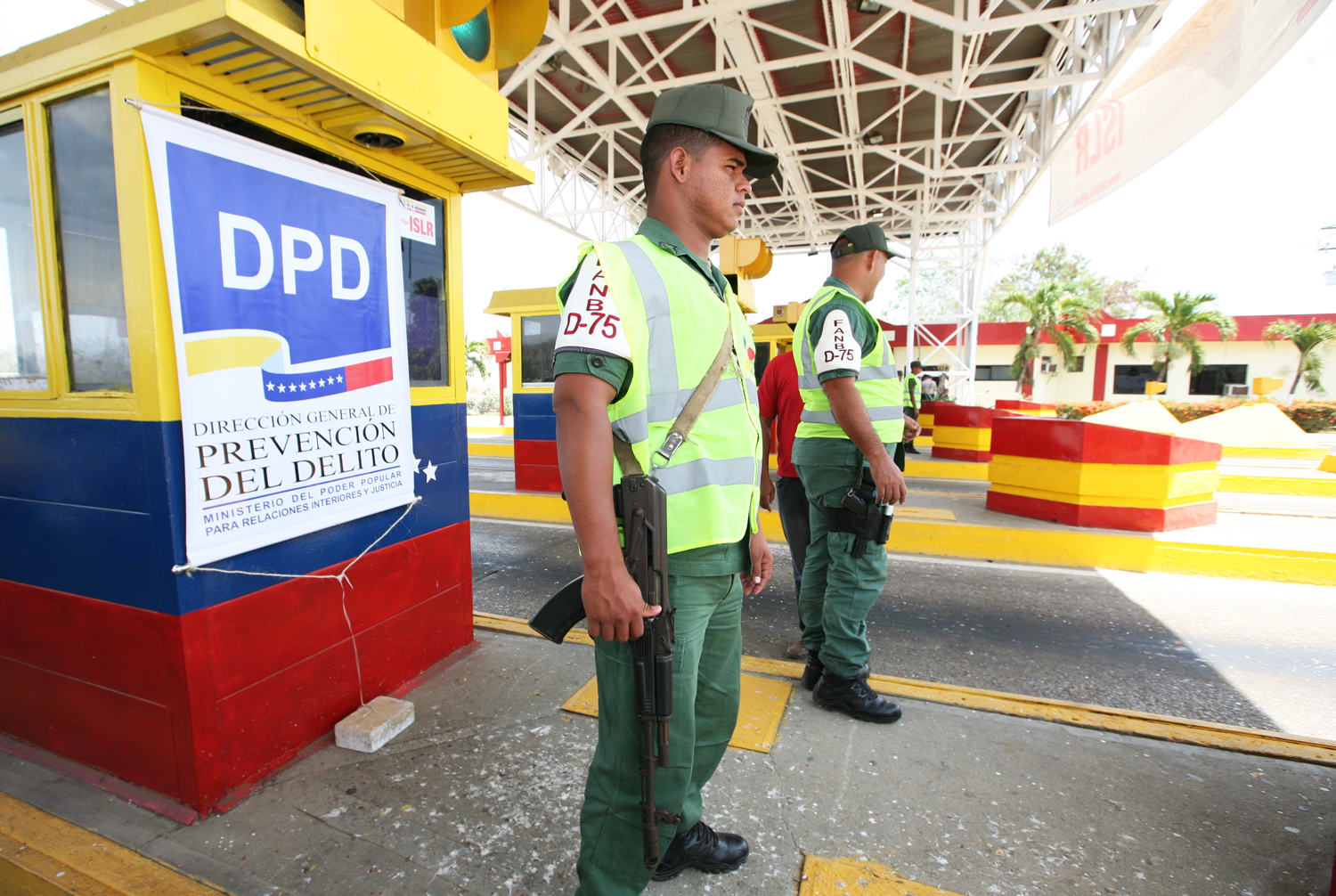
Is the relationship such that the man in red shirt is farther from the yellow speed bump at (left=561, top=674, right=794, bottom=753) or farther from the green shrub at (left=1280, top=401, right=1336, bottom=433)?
the green shrub at (left=1280, top=401, right=1336, bottom=433)

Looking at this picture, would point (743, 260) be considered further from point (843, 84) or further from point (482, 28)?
point (843, 84)

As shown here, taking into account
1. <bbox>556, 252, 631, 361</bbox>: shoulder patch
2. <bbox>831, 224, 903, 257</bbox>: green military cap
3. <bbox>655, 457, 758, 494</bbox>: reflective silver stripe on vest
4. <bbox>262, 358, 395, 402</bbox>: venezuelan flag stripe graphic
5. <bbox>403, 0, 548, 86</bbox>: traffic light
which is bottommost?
<bbox>655, 457, 758, 494</bbox>: reflective silver stripe on vest

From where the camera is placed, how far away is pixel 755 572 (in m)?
1.69

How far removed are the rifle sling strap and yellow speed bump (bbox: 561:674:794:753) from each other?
1336mm

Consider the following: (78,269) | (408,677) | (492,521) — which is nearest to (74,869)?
(408,677)

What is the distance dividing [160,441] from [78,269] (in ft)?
2.24

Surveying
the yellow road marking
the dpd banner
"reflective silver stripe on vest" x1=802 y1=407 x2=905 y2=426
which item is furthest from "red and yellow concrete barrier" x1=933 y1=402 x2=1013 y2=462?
the dpd banner

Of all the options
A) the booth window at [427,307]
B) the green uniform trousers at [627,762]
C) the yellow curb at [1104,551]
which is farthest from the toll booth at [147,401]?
the yellow curb at [1104,551]

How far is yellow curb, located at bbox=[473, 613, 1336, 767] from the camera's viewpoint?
2.39 metres

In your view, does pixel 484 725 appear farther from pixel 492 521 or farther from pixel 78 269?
pixel 492 521

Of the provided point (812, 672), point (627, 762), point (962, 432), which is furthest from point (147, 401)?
Result: point (962, 432)

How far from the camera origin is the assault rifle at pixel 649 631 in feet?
4.33

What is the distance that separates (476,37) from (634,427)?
7.33ft

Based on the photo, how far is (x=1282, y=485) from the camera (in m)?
8.48
